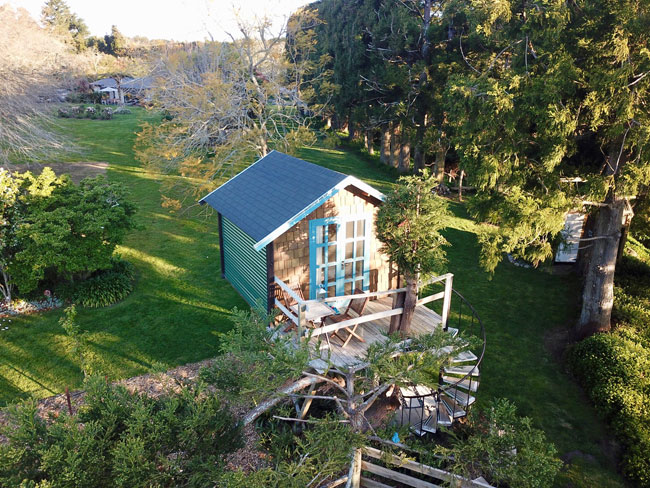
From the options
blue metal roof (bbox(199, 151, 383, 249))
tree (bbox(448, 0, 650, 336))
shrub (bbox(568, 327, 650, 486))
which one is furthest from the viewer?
blue metal roof (bbox(199, 151, 383, 249))

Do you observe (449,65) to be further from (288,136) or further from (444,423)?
(444,423)

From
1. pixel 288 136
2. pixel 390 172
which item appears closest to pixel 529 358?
pixel 288 136

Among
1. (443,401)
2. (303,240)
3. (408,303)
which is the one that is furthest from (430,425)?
(303,240)

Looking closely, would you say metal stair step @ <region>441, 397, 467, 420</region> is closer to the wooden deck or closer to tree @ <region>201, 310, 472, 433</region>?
the wooden deck

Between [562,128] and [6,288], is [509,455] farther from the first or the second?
[6,288]

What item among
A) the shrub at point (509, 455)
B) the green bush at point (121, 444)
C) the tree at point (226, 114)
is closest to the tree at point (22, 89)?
the tree at point (226, 114)

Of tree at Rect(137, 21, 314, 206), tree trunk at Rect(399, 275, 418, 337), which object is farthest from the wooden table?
tree at Rect(137, 21, 314, 206)
